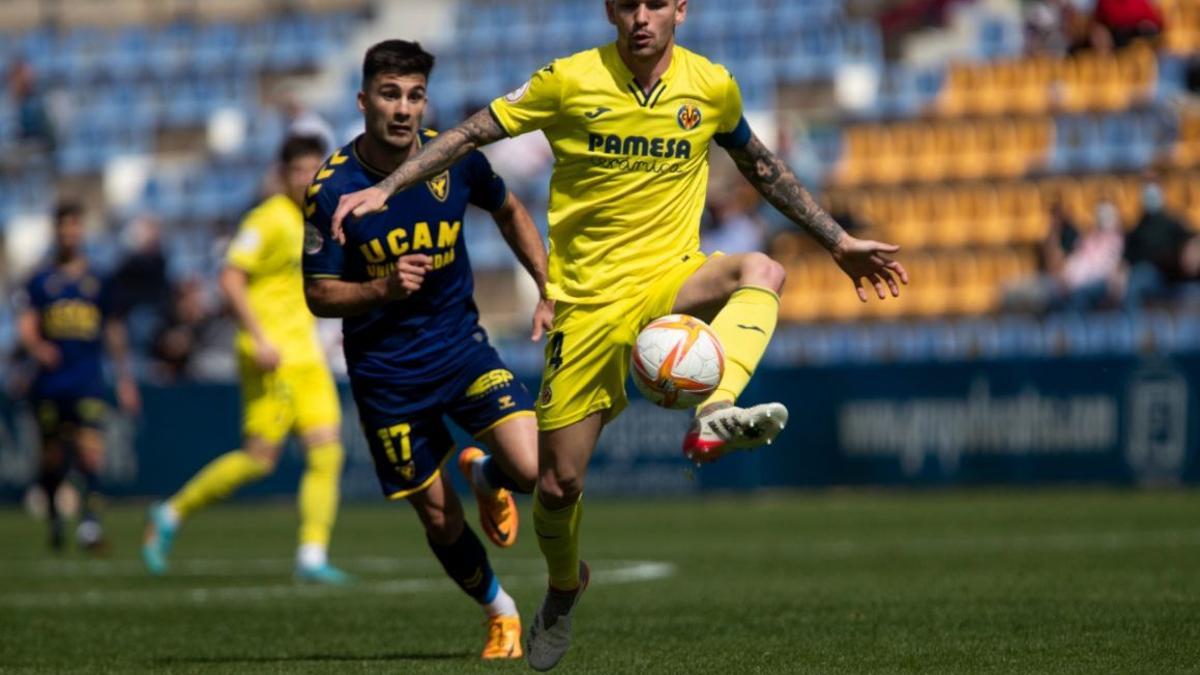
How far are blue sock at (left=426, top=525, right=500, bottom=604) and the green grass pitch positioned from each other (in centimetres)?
28

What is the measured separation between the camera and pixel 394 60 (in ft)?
27.1

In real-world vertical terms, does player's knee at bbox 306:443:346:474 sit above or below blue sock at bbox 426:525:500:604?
below

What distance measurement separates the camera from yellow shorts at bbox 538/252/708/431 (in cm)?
742

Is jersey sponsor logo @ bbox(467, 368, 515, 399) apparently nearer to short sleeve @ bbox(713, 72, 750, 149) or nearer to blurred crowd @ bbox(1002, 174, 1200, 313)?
short sleeve @ bbox(713, 72, 750, 149)

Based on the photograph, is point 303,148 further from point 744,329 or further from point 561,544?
point 744,329

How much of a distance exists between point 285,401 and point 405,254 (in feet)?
14.4

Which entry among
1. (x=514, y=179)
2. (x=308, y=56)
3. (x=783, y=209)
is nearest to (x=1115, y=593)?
(x=783, y=209)

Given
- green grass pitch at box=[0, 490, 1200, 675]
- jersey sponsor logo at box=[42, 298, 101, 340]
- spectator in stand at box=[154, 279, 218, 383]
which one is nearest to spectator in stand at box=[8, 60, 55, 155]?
spectator in stand at box=[154, 279, 218, 383]

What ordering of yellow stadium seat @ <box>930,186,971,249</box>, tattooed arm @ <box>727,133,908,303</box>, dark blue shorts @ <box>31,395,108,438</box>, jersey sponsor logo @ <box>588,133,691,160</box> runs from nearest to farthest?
jersey sponsor logo @ <box>588,133,691,160</box> < tattooed arm @ <box>727,133,908,303</box> < dark blue shorts @ <box>31,395,108,438</box> < yellow stadium seat @ <box>930,186,971,249</box>

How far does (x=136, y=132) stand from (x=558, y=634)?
24.5 metres

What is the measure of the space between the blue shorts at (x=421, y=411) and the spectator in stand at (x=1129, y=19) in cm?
1449

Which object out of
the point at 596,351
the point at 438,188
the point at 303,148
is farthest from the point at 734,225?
the point at 596,351

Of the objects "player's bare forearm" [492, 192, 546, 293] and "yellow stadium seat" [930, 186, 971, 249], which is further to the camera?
"yellow stadium seat" [930, 186, 971, 249]

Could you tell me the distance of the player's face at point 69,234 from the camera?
51.3ft
